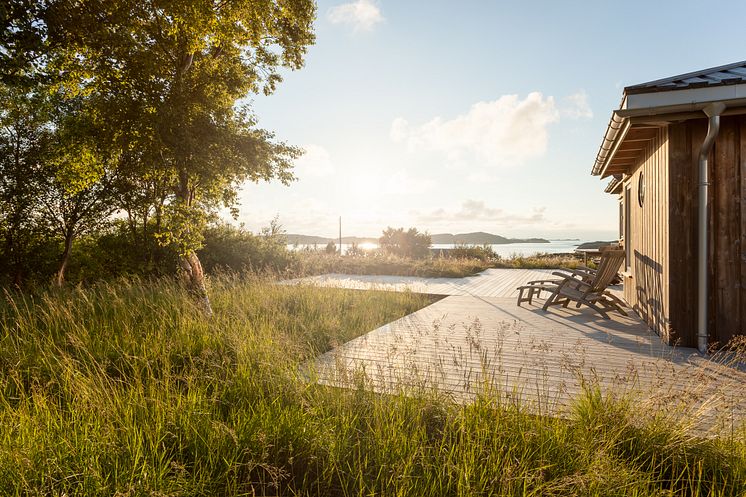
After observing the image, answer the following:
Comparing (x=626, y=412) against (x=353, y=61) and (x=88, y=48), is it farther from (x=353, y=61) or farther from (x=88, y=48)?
(x=353, y=61)

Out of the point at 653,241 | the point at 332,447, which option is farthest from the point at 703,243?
the point at 332,447

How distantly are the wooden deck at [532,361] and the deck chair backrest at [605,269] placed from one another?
0.52 metres

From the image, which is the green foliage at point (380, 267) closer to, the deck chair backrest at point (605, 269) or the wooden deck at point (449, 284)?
the wooden deck at point (449, 284)

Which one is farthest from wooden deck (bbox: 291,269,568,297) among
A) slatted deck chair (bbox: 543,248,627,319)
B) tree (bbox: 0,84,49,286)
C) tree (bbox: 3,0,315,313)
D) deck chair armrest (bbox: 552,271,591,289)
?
tree (bbox: 0,84,49,286)

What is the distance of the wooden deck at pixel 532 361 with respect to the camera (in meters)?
2.55

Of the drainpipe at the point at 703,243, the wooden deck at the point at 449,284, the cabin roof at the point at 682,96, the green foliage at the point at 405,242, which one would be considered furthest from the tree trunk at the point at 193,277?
the green foliage at the point at 405,242

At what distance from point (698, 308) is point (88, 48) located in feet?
26.2

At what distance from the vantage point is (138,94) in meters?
5.37

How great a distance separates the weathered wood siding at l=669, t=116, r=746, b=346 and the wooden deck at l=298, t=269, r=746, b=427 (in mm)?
491

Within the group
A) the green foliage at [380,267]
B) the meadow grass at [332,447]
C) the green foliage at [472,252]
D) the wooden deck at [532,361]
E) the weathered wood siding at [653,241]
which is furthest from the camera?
the green foliage at [472,252]

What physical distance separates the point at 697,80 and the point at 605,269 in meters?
2.79

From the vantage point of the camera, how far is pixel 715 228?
4.20 meters

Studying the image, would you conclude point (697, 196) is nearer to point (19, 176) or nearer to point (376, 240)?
point (19, 176)

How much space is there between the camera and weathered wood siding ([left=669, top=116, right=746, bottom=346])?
413cm
